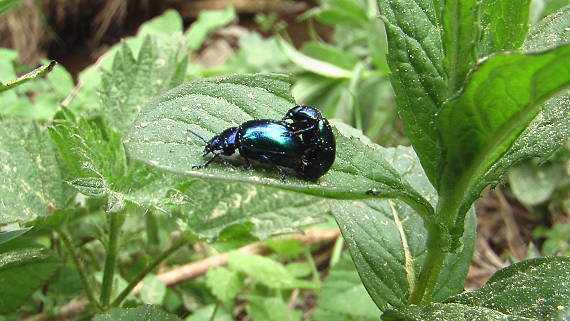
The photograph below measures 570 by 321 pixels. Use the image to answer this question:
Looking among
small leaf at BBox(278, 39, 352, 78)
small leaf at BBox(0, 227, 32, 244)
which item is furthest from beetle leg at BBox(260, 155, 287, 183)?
small leaf at BBox(278, 39, 352, 78)

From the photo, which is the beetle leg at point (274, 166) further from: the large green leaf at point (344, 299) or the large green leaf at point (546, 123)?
the large green leaf at point (344, 299)

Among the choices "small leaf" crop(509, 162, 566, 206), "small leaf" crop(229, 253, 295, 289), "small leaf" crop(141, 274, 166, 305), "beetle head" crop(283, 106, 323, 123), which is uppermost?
"beetle head" crop(283, 106, 323, 123)

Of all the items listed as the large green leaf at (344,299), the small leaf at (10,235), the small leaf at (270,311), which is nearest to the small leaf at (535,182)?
the large green leaf at (344,299)

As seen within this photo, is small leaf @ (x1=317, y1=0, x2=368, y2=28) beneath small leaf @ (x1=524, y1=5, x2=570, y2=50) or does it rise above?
beneath

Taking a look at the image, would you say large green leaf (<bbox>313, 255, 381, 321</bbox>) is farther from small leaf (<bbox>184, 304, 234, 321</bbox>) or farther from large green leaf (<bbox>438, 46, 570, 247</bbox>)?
large green leaf (<bbox>438, 46, 570, 247</bbox>)

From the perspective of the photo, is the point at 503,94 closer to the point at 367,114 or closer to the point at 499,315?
the point at 499,315

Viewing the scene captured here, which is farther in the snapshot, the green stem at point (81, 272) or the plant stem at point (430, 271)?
the green stem at point (81, 272)
